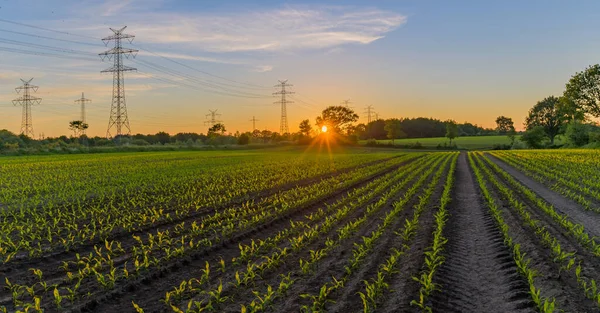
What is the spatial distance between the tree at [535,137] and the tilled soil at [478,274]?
104138mm

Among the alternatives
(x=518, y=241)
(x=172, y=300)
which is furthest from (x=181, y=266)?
(x=518, y=241)

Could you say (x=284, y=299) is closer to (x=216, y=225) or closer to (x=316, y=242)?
(x=316, y=242)

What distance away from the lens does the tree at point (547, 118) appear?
4284 inches

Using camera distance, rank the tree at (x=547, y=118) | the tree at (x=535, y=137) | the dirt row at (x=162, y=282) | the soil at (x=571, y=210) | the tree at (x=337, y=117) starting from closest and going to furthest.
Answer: the dirt row at (x=162, y=282) < the soil at (x=571, y=210) < the tree at (x=535, y=137) < the tree at (x=547, y=118) < the tree at (x=337, y=117)

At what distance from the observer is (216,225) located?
40.4 feet

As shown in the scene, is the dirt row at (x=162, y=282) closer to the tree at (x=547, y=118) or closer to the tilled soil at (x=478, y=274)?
the tilled soil at (x=478, y=274)

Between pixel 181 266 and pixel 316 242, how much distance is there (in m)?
3.56

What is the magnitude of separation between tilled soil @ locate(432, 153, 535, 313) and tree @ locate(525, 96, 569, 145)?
112332mm

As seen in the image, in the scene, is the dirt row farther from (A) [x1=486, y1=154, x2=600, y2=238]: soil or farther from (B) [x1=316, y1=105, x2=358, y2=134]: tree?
(B) [x1=316, y1=105, x2=358, y2=134]: tree

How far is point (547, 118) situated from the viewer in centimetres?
11119

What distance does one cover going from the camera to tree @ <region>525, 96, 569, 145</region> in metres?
109

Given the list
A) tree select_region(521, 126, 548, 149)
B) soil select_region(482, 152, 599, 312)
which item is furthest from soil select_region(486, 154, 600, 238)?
tree select_region(521, 126, 548, 149)

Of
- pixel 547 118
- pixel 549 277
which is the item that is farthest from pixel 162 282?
pixel 547 118

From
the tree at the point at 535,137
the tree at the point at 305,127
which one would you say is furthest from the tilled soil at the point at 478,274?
the tree at the point at 305,127
